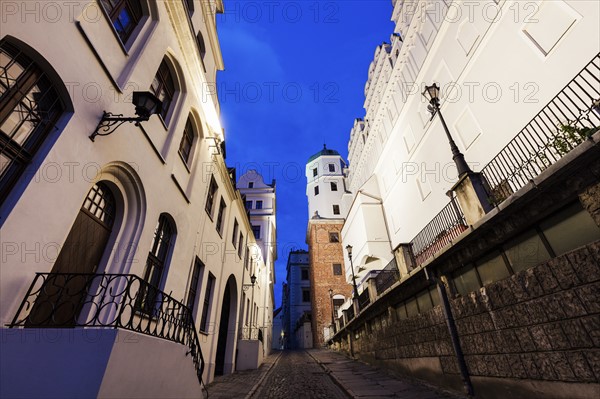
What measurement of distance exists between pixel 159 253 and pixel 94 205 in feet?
7.50

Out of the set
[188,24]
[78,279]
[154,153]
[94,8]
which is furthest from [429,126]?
[78,279]

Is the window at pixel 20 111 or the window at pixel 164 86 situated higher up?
the window at pixel 164 86

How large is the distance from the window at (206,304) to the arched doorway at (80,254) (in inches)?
207

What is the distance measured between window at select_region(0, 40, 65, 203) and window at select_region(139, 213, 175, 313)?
132 inches

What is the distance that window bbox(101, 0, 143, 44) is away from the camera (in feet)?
19.5

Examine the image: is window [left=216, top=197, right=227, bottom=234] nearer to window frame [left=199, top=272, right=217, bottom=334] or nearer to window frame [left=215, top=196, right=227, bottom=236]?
window frame [left=215, top=196, right=227, bottom=236]

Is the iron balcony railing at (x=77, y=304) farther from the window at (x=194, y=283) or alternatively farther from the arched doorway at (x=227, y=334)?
the arched doorway at (x=227, y=334)

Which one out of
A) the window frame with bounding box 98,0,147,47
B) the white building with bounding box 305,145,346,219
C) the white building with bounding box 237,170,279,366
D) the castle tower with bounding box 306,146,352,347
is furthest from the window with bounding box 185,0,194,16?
the white building with bounding box 305,145,346,219

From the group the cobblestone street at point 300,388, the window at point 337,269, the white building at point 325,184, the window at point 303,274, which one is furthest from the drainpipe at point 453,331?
the window at point 303,274

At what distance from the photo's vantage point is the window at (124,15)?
593 cm

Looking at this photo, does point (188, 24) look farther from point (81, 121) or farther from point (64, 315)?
point (64, 315)

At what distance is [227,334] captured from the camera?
12.6 m

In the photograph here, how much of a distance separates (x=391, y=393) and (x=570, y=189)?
242 inches

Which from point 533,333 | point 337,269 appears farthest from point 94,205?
point 337,269
